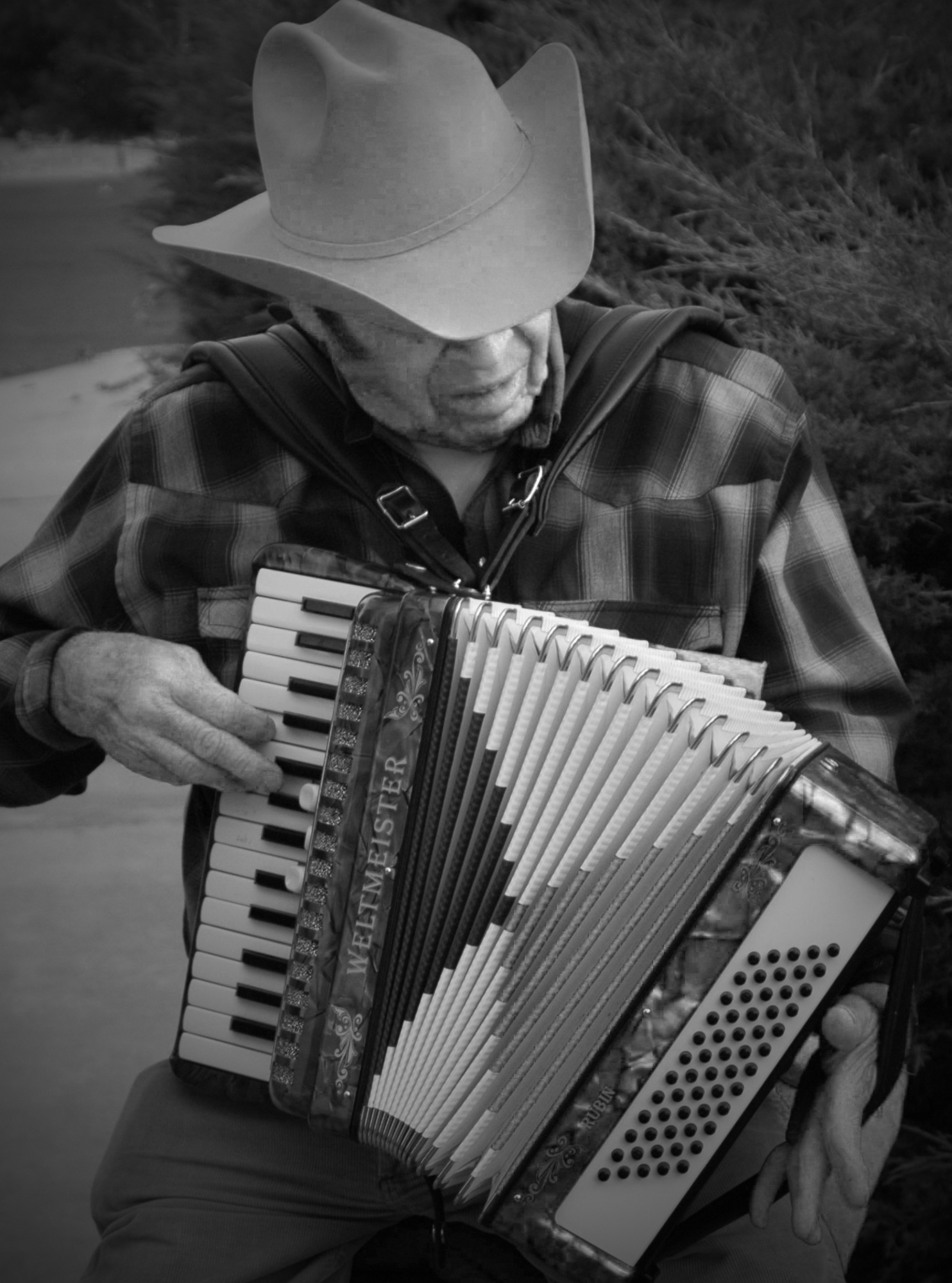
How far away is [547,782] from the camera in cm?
143

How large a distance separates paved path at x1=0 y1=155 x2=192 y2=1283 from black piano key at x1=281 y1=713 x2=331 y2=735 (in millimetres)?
688

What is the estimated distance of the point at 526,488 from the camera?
172 centimetres

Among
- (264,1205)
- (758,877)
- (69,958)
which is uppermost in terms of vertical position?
(758,877)

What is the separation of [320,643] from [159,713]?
0.22m

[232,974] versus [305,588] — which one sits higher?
[305,588]

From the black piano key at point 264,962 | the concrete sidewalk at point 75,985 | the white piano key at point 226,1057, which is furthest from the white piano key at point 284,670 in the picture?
the concrete sidewalk at point 75,985

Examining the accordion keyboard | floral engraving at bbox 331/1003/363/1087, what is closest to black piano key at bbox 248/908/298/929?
the accordion keyboard

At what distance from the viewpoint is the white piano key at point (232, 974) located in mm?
1597

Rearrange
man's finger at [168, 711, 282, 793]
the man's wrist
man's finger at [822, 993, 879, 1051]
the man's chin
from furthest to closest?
the man's wrist → the man's chin → man's finger at [168, 711, 282, 793] → man's finger at [822, 993, 879, 1051]

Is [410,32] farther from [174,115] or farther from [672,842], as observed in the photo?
[174,115]

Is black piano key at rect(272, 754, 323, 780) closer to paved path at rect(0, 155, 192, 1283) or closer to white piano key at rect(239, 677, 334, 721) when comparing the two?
white piano key at rect(239, 677, 334, 721)

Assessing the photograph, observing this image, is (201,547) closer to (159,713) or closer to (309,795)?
(159,713)

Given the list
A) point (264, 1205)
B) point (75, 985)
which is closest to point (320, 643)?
point (264, 1205)

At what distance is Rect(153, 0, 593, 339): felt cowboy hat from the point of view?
149 centimetres
